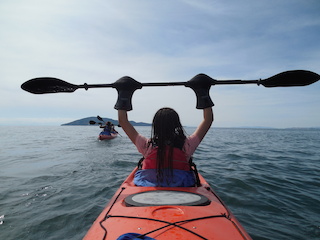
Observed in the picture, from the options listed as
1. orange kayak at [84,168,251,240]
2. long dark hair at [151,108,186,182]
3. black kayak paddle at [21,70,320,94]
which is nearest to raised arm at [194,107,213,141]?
long dark hair at [151,108,186,182]

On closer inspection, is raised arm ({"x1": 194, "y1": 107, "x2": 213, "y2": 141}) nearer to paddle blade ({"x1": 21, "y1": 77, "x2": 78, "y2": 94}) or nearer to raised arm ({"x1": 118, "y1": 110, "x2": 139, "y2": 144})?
raised arm ({"x1": 118, "y1": 110, "x2": 139, "y2": 144})

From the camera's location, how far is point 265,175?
24.5 feet

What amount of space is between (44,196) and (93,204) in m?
1.81

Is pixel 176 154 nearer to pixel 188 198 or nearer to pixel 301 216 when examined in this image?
pixel 188 198

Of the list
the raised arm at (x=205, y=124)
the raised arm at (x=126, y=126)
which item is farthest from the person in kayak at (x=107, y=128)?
the raised arm at (x=205, y=124)

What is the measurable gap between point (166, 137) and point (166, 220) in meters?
1.13

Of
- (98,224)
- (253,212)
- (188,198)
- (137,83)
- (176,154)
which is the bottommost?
(253,212)

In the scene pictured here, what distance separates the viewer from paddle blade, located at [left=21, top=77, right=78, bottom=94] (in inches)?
131

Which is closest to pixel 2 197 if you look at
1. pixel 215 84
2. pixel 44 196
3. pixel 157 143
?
pixel 44 196

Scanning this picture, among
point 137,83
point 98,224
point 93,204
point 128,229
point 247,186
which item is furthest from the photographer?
point 247,186

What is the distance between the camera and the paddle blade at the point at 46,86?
3332 mm

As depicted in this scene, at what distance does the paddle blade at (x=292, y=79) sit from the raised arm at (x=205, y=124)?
1.18 meters

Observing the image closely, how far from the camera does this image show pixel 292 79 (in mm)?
3293

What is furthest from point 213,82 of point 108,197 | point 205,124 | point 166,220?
point 108,197
